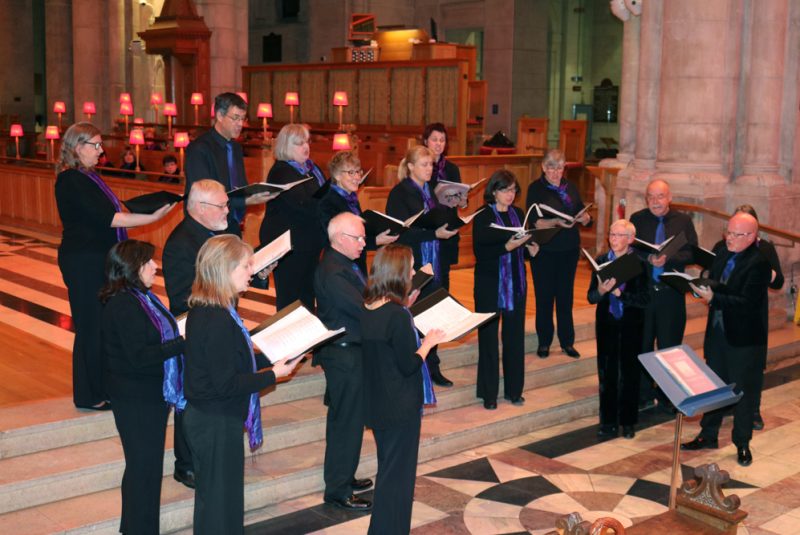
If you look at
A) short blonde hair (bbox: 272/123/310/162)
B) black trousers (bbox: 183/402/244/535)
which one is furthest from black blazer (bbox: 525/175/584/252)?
black trousers (bbox: 183/402/244/535)

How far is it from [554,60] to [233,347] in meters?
23.8

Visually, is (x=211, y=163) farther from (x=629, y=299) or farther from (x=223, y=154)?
(x=629, y=299)

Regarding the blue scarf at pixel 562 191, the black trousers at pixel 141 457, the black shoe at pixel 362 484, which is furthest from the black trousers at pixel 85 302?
the blue scarf at pixel 562 191

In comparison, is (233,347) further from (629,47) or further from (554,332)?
(629,47)

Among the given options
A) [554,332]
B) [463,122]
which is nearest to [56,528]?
[554,332]

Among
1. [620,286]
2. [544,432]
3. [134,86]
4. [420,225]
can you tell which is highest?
[134,86]

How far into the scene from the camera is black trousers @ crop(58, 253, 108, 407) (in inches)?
225

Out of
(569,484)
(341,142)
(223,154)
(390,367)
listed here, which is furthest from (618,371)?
(341,142)

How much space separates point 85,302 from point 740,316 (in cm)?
423

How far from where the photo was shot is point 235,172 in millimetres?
6098

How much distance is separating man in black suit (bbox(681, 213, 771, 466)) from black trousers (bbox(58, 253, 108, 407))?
3.79m

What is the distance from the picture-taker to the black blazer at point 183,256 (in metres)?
4.98

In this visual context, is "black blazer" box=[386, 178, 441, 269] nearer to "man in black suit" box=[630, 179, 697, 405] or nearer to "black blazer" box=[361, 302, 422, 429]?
"man in black suit" box=[630, 179, 697, 405]

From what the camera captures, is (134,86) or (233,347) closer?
(233,347)
